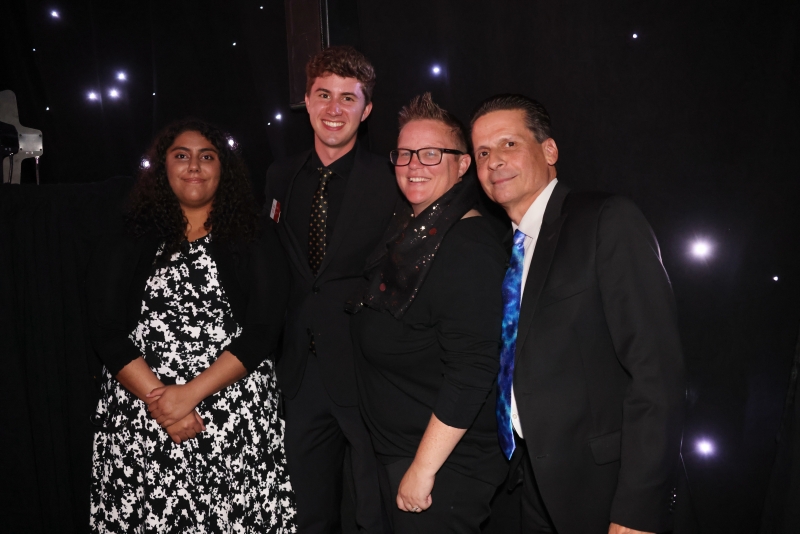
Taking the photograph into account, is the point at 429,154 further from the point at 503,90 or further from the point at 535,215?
the point at 503,90

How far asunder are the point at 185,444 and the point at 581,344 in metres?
1.25

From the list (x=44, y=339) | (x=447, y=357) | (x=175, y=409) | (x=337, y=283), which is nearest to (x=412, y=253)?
(x=447, y=357)

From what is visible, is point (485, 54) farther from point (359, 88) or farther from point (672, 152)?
point (672, 152)

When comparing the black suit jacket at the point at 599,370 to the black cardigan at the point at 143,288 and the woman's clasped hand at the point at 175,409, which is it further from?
the woman's clasped hand at the point at 175,409

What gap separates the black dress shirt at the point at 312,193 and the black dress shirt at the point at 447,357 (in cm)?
49

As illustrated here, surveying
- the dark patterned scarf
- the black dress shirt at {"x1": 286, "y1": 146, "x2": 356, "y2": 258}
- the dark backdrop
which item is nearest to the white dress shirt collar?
the dark patterned scarf

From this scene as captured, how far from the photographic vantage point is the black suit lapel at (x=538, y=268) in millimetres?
1372

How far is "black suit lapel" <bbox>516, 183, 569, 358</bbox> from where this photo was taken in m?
1.37

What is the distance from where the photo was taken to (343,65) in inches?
83.3

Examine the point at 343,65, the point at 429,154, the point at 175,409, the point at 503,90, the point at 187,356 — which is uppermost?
the point at 343,65

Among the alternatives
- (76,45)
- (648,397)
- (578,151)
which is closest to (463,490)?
(648,397)

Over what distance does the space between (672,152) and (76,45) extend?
9.11ft

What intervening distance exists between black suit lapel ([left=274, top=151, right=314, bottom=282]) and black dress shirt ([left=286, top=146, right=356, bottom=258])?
0.5 inches

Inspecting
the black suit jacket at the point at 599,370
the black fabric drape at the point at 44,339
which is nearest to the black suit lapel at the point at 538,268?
the black suit jacket at the point at 599,370
